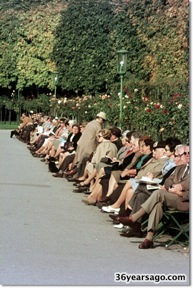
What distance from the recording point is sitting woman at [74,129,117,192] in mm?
15953

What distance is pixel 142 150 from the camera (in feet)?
44.0

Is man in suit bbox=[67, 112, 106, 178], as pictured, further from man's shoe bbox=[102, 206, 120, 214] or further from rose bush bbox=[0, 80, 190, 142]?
man's shoe bbox=[102, 206, 120, 214]

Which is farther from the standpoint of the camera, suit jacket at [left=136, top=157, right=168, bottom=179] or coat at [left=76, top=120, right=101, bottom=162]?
coat at [left=76, top=120, right=101, bottom=162]

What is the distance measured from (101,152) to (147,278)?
8.47 metres

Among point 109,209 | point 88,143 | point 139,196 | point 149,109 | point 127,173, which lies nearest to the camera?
point 139,196

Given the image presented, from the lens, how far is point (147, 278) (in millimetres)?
7648

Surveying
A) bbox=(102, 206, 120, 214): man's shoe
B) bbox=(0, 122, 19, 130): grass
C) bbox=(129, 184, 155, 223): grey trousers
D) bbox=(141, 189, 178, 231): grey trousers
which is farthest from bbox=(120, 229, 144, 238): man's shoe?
bbox=(0, 122, 19, 130): grass

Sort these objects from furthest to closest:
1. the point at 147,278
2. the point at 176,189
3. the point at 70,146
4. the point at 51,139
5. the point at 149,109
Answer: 1. the point at 51,139
2. the point at 149,109
3. the point at 70,146
4. the point at 176,189
5. the point at 147,278

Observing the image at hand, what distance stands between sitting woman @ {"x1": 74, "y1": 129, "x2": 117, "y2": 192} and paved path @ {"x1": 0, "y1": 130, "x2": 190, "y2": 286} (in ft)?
1.41

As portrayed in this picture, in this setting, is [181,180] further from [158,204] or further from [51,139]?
[51,139]

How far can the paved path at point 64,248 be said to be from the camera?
26.5ft

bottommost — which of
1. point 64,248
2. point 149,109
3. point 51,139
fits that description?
point 64,248

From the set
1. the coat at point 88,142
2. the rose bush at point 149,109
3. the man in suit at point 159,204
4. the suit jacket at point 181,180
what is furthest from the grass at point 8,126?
the man in suit at point 159,204

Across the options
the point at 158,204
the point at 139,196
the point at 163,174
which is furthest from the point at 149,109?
the point at 158,204
